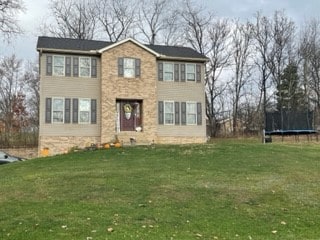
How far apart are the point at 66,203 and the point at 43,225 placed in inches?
69.6

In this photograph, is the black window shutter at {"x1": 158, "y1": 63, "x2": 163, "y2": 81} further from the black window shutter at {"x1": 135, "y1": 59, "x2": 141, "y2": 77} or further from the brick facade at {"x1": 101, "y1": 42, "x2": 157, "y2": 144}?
the black window shutter at {"x1": 135, "y1": 59, "x2": 141, "y2": 77}

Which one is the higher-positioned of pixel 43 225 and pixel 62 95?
pixel 62 95

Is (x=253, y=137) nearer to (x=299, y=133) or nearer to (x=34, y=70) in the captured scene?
(x=299, y=133)

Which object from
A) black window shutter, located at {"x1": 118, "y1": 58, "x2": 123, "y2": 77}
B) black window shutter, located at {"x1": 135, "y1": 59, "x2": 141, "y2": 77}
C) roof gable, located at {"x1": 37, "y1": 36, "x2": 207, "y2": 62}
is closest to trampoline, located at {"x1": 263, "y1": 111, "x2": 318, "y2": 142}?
roof gable, located at {"x1": 37, "y1": 36, "x2": 207, "y2": 62}

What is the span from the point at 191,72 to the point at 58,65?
8.49m

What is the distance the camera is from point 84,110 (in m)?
27.0

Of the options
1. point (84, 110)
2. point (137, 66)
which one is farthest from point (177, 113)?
point (84, 110)

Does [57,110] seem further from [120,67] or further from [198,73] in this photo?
[198,73]

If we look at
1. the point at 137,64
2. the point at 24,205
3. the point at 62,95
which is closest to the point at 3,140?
the point at 62,95

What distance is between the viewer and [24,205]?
397 inches

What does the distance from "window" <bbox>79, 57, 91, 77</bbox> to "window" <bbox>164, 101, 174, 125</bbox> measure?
5239 mm

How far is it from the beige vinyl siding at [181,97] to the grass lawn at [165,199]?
10674mm

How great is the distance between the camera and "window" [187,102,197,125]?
94.4ft

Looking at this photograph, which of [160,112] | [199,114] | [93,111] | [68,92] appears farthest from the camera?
[199,114]
